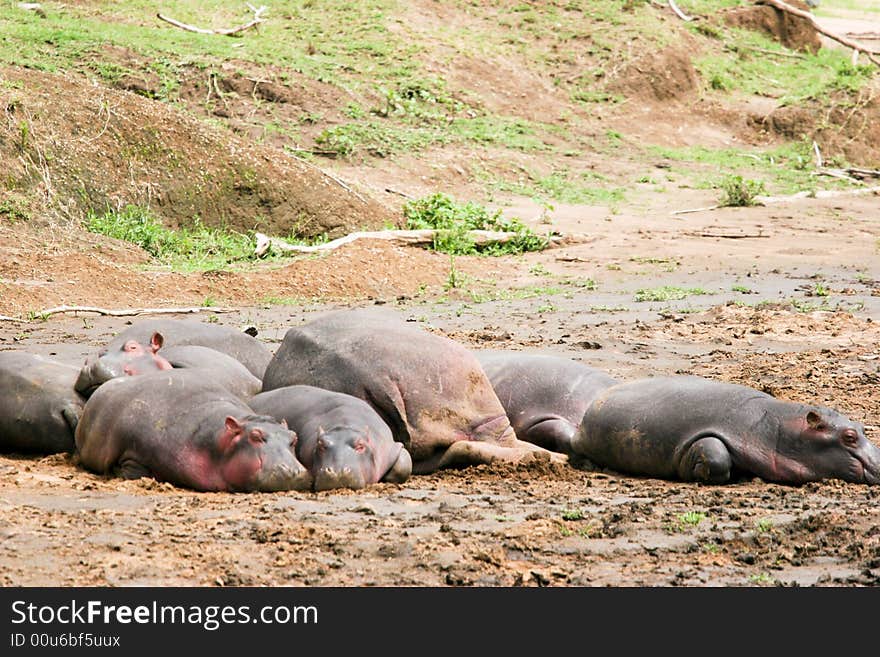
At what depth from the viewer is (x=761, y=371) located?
9.23 metres

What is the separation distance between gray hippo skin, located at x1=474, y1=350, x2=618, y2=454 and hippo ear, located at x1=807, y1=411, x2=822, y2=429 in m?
1.42

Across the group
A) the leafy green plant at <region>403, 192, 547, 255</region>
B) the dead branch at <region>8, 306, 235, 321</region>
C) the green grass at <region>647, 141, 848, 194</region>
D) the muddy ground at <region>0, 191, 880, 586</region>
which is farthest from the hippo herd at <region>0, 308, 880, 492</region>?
the green grass at <region>647, 141, 848, 194</region>

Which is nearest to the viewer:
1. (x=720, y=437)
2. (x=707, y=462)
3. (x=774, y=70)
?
(x=707, y=462)

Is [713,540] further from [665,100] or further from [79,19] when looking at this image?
[665,100]

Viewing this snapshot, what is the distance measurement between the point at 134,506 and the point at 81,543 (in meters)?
0.81

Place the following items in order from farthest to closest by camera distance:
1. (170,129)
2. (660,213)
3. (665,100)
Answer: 1. (665,100)
2. (660,213)
3. (170,129)

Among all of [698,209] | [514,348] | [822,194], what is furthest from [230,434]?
[822,194]

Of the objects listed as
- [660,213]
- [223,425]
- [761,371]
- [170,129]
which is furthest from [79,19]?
[223,425]

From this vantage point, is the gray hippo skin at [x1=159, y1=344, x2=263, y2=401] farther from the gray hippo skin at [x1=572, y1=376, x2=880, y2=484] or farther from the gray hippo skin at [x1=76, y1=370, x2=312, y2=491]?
the gray hippo skin at [x1=572, y1=376, x2=880, y2=484]

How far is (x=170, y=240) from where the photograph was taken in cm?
1452

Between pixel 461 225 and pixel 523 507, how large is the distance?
32.5ft

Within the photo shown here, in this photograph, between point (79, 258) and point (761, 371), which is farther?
point (79, 258)

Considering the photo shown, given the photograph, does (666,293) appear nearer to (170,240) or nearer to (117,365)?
(170,240)

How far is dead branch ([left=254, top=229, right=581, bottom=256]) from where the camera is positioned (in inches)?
569
